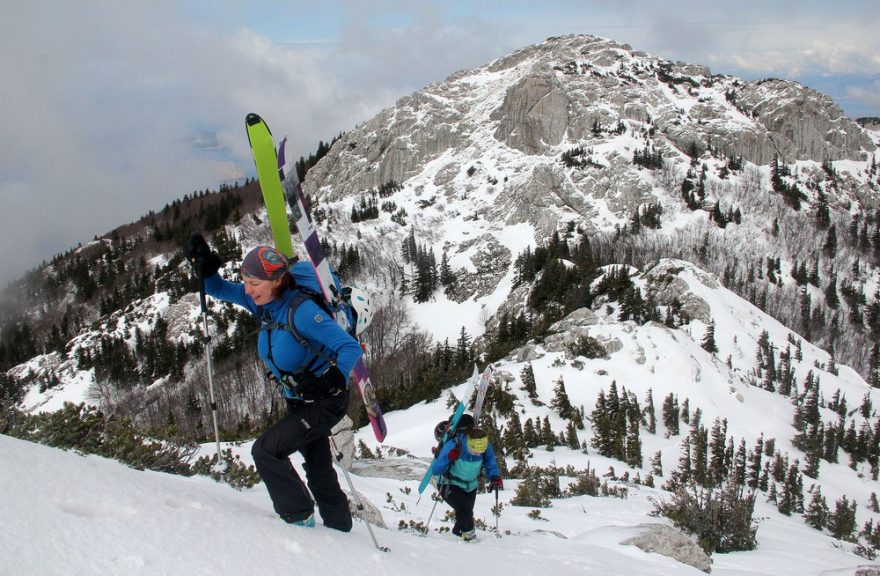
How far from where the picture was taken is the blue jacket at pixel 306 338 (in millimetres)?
3561

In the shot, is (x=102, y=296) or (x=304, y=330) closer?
(x=304, y=330)

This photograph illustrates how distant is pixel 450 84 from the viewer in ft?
472

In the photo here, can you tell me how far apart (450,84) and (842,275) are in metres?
107

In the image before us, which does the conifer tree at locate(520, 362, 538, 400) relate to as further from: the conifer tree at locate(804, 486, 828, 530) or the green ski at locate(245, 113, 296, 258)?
the green ski at locate(245, 113, 296, 258)

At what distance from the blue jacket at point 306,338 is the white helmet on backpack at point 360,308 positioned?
28.3 inches

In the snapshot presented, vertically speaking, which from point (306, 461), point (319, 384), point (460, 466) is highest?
point (319, 384)

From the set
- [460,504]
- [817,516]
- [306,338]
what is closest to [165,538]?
[306,338]

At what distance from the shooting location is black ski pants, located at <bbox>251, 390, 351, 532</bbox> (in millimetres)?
3637

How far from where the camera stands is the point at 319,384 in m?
3.76

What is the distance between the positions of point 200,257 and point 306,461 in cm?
202

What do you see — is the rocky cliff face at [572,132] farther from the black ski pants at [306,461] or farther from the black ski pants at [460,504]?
the black ski pants at [306,461]

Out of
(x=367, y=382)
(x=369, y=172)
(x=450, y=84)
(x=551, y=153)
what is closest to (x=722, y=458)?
(x=367, y=382)

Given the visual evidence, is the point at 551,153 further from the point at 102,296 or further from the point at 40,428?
the point at 40,428

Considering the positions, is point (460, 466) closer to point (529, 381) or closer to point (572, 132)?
point (529, 381)
